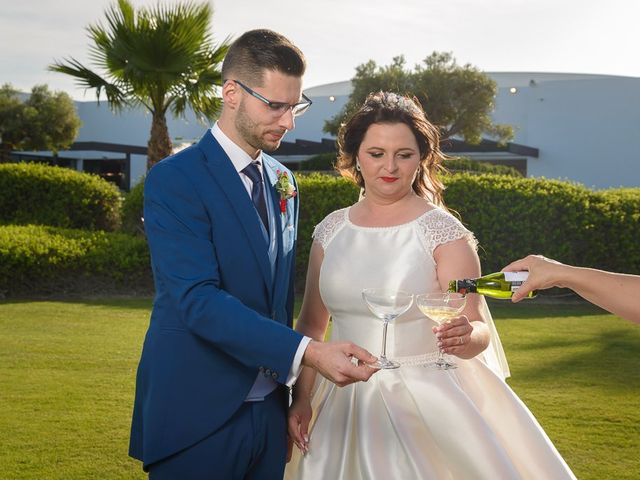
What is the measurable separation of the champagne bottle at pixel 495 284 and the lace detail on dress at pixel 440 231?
0.97 ft

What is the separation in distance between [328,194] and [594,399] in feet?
24.7

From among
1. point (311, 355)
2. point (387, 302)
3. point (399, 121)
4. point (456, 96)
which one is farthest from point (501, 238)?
point (456, 96)

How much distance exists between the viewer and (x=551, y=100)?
40.3m

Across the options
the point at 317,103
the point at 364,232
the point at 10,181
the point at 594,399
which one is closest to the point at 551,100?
the point at 317,103

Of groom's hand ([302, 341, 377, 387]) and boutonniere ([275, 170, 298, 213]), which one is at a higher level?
boutonniere ([275, 170, 298, 213])

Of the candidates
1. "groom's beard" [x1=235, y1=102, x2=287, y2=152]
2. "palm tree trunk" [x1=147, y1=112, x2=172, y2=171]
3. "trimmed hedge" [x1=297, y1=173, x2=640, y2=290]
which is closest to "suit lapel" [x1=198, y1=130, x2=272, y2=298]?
"groom's beard" [x1=235, y1=102, x2=287, y2=152]

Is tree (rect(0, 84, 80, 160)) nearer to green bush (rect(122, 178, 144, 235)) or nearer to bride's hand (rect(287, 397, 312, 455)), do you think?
green bush (rect(122, 178, 144, 235))

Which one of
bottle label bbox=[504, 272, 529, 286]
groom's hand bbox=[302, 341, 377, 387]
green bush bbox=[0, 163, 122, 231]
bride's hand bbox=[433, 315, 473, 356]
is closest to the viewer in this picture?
groom's hand bbox=[302, 341, 377, 387]

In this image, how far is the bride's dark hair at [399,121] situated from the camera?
428 cm

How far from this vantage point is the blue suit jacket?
316 cm

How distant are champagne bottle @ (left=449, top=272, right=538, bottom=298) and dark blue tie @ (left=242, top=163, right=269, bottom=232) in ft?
3.09

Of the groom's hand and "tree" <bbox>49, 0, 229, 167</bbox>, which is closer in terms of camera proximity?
the groom's hand

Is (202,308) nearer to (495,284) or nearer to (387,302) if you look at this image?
(387,302)

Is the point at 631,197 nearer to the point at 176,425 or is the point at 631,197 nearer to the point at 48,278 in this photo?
the point at 48,278
